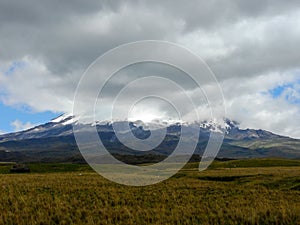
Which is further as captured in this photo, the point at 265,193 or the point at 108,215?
the point at 265,193

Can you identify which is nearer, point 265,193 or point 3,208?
point 3,208

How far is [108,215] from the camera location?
22250 millimetres

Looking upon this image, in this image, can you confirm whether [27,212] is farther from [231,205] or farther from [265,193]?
[265,193]

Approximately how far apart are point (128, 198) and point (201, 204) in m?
6.68

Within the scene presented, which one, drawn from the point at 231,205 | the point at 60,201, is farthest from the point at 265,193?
the point at 60,201

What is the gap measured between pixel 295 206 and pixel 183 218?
8.14 m

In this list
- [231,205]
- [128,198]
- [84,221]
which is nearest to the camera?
[84,221]

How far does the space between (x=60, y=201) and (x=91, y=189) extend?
852cm

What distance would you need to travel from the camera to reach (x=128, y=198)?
97.8 feet

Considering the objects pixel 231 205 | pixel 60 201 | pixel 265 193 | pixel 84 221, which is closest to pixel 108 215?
pixel 84 221

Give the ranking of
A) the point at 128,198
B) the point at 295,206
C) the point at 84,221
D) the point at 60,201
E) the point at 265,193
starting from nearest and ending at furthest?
the point at 84,221 < the point at 295,206 < the point at 60,201 < the point at 128,198 < the point at 265,193

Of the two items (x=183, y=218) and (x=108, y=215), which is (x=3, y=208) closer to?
(x=108, y=215)

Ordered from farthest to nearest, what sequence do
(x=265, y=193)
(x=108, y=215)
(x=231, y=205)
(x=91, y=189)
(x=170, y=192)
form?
(x=91, y=189) < (x=170, y=192) < (x=265, y=193) < (x=231, y=205) < (x=108, y=215)

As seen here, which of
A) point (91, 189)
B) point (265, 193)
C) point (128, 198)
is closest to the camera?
point (128, 198)
